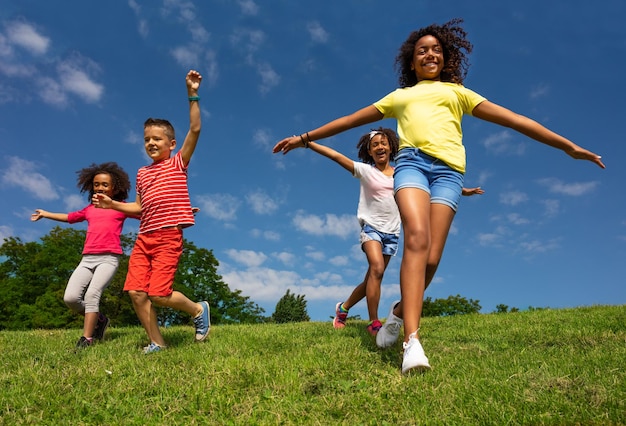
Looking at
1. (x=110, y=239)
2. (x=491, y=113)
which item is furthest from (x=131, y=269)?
(x=491, y=113)

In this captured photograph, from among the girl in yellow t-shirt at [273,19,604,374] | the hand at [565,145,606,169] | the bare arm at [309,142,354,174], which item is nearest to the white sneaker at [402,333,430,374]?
the girl in yellow t-shirt at [273,19,604,374]

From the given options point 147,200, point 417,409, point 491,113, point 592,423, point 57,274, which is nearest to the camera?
point 592,423

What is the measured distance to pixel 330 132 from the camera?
4961 mm

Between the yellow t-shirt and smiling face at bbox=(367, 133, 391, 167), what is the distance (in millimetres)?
2647

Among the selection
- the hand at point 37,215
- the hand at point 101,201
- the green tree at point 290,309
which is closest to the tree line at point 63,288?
the green tree at point 290,309

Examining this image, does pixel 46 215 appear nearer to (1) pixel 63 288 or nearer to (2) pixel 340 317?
(2) pixel 340 317

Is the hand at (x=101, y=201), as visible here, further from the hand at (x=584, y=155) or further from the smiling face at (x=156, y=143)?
the hand at (x=584, y=155)

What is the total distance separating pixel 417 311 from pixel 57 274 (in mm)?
29903

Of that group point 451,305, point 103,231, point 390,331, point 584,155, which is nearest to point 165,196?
point 103,231

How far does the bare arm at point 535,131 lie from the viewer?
4684 millimetres

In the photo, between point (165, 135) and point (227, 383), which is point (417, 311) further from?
point (165, 135)

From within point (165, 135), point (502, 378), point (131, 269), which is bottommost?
point (502, 378)

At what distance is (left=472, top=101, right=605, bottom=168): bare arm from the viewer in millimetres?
4684

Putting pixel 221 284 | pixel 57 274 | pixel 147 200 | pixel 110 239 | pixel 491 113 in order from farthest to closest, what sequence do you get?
pixel 221 284 → pixel 57 274 → pixel 110 239 → pixel 147 200 → pixel 491 113
